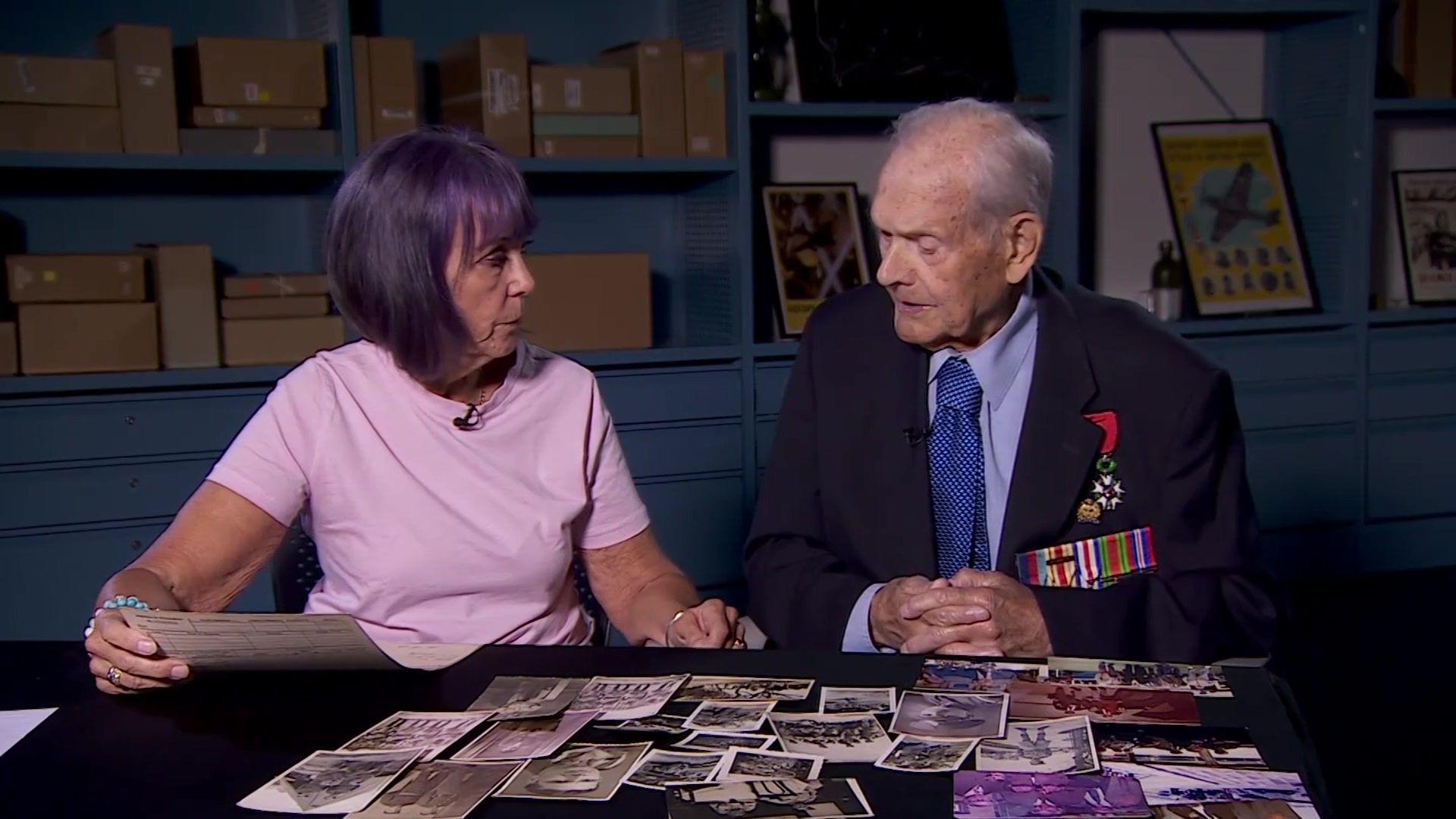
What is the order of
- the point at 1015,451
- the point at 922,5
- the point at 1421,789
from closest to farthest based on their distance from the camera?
the point at 1015,451 < the point at 1421,789 < the point at 922,5

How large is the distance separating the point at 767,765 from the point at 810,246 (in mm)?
2713

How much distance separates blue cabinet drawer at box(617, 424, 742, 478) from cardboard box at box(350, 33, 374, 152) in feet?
2.99

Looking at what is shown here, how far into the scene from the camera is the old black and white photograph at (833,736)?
119 centimetres

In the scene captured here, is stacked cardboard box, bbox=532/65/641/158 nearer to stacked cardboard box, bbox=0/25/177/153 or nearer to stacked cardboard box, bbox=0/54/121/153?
stacked cardboard box, bbox=0/25/177/153

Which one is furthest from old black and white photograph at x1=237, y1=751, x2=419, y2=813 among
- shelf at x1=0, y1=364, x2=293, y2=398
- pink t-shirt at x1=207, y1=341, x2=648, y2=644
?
shelf at x1=0, y1=364, x2=293, y2=398

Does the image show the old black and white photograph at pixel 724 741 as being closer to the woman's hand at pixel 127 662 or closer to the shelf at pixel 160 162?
the woman's hand at pixel 127 662

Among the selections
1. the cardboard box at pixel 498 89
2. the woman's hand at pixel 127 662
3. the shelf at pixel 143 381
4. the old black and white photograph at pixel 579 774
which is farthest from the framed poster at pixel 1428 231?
the woman's hand at pixel 127 662

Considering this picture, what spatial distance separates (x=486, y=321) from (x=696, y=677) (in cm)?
62

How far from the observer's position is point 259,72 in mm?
3139

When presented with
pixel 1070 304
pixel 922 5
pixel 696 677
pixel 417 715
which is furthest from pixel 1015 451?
pixel 922 5

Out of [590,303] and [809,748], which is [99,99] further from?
[809,748]

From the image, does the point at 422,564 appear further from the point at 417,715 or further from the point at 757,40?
the point at 757,40

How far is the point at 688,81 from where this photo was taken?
350cm

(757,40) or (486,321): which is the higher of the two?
(757,40)
